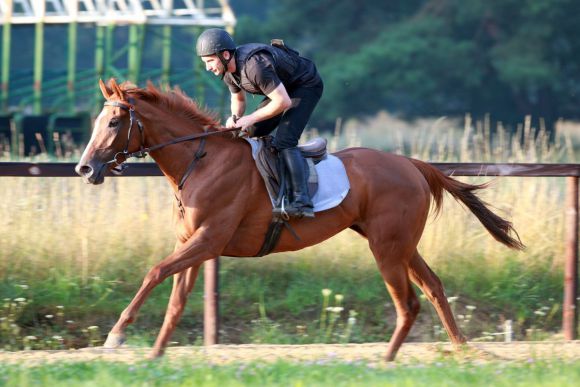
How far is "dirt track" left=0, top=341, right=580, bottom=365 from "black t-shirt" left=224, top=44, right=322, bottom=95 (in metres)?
1.78

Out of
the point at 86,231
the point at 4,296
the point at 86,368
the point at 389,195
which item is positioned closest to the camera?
the point at 86,368

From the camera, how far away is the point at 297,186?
22.1 ft

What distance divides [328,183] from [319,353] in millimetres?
1174

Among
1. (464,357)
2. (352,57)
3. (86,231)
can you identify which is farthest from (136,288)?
(352,57)

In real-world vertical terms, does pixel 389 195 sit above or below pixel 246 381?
above

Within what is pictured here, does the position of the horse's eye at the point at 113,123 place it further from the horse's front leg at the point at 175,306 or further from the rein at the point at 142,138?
the horse's front leg at the point at 175,306

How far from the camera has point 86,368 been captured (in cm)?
582

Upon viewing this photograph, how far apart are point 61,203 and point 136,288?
1.17 m

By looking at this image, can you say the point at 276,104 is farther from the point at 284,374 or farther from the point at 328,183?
the point at 284,374

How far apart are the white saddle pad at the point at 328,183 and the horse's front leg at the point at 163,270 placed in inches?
29.8

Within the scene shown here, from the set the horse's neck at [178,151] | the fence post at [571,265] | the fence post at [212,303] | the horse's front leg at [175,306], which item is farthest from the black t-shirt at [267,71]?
the fence post at [571,265]

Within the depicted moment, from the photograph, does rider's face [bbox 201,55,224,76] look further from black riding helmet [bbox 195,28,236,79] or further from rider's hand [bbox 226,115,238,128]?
rider's hand [bbox 226,115,238,128]

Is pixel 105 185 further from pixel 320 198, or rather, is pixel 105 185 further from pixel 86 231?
pixel 320 198

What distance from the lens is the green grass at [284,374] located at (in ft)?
17.8
